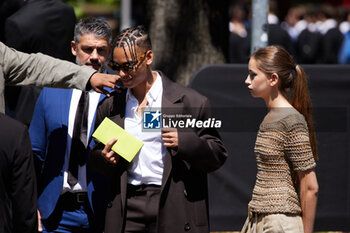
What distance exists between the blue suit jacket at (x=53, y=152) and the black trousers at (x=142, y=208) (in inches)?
15.3

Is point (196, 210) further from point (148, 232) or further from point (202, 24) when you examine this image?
point (202, 24)

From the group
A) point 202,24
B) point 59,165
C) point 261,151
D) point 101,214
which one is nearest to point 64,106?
point 59,165

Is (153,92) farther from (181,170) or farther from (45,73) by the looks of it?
(45,73)

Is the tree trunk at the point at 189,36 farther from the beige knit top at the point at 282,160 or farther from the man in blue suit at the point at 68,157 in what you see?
the beige knit top at the point at 282,160

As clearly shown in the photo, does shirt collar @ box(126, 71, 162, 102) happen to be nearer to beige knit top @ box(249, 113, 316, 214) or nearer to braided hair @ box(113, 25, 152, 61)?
braided hair @ box(113, 25, 152, 61)

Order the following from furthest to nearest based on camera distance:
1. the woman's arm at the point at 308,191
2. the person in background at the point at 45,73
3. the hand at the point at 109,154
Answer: the person in background at the point at 45,73 < the hand at the point at 109,154 < the woman's arm at the point at 308,191

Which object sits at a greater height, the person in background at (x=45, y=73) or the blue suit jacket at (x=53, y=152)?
the person in background at (x=45, y=73)

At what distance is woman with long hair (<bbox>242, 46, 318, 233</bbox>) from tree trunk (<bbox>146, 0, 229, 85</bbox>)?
3.51m

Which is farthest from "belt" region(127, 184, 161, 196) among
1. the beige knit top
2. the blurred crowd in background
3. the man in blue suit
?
the blurred crowd in background

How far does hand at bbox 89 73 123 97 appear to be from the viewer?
425 cm

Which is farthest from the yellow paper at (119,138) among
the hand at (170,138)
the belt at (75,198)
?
the belt at (75,198)

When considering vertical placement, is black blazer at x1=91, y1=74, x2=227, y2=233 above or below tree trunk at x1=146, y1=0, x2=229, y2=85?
below

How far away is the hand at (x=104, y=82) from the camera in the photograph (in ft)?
13.9

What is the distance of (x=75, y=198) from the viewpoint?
4.62 meters
